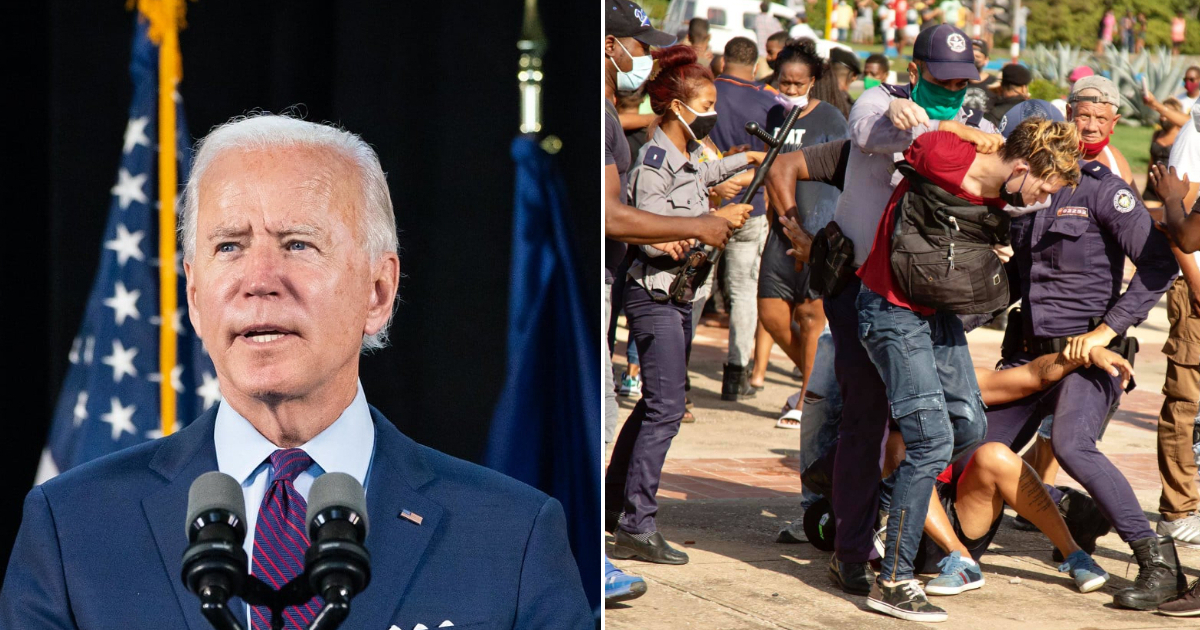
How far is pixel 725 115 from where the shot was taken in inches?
368

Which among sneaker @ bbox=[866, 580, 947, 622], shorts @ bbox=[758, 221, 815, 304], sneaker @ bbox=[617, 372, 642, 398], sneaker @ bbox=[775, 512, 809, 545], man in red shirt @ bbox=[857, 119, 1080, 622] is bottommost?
sneaker @ bbox=[617, 372, 642, 398]

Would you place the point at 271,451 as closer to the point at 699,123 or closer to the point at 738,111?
the point at 699,123

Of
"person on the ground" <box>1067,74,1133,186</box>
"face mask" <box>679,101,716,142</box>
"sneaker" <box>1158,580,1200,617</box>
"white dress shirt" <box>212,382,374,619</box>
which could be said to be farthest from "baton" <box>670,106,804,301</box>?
"white dress shirt" <box>212,382,374,619</box>

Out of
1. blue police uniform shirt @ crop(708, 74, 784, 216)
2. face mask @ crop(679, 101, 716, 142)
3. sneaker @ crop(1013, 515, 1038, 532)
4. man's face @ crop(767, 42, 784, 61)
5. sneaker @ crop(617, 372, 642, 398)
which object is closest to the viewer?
face mask @ crop(679, 101, 716, 142)

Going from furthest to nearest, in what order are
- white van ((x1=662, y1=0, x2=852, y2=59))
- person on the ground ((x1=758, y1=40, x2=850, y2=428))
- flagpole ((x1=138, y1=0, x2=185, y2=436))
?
white van ((x1=662, y1=0, x2=852, y2=59)) → person on the ground ((x1=758, y1=40, x2=850, y2=428)) → flagpole ((x1=138, y1=0, x2=185, y2=436))

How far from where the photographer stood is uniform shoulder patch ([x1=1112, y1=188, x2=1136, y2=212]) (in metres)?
5.74

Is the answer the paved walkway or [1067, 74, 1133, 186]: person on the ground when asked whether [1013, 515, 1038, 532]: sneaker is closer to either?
the paved walkway

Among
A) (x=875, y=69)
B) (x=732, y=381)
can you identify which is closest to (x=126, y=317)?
(x=732, y=381)

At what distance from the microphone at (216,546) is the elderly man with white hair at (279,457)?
352 mm

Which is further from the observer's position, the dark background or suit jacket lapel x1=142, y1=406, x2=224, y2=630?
the dark background

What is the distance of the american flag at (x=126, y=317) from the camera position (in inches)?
96.3

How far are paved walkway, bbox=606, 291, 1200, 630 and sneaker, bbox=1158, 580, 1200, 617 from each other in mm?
45

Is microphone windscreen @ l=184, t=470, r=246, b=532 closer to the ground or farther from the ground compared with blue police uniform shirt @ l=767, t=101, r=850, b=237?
farther from the ground

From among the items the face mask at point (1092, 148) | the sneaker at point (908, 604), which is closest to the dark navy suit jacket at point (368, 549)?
the sneaker at point (908, 604)
